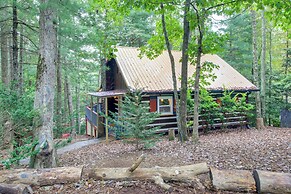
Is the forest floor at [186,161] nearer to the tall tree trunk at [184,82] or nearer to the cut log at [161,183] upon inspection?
the cut log at [161,183]

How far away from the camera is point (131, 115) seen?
7301 mm

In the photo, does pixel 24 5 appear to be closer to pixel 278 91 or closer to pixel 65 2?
pixel 65 2

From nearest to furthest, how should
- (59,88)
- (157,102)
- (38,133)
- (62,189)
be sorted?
(62,189)
(38,133)
(157,102)
(59,88)

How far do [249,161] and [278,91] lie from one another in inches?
536

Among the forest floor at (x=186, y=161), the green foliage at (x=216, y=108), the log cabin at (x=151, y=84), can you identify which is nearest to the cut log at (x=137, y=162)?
the forest floor at (x=186, y=161)

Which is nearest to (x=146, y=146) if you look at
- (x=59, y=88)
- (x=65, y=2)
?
(x=65, y=2)

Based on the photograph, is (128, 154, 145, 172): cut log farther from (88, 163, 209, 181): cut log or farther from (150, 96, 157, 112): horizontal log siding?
(150, 96, 157, 112): horizontal log siding

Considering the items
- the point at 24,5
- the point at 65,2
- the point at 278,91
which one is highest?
the point at 24,5

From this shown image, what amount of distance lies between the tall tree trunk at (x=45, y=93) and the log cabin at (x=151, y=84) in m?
5.18

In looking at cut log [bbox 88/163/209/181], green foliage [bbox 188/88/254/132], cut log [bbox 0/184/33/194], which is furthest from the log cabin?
cut log [bbox 0/184/33/194]

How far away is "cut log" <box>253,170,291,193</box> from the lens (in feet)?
10.6

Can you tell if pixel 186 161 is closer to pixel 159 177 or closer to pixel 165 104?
pixel 159 177

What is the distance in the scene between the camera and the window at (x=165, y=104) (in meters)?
12.0

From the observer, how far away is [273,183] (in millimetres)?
3283
